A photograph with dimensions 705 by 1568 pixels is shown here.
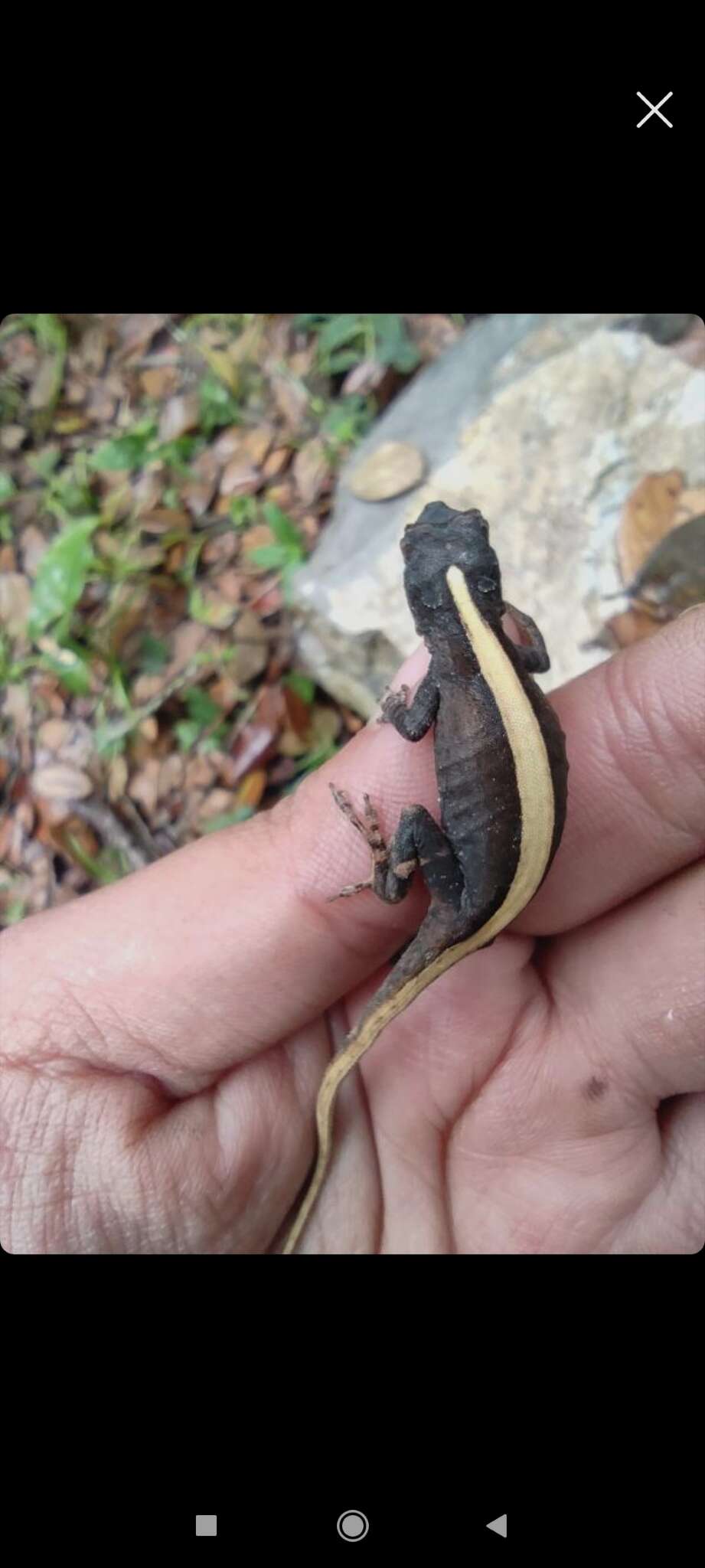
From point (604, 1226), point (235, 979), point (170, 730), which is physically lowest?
point (604, 1226)

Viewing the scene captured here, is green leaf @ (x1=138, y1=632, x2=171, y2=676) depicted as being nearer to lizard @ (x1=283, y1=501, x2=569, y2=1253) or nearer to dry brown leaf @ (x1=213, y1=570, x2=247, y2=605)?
dry brown leaf @ (x1=213, y1=570, x2=247, y2=605)

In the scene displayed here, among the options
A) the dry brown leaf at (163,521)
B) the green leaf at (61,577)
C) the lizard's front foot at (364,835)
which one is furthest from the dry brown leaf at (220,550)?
the lizard's front foot at (364,835)

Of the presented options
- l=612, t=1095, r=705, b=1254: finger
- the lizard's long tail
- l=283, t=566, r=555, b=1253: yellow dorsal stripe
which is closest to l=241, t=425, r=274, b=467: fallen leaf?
l=283, t=566, r=555, b=1253: yellow dorsal stripe

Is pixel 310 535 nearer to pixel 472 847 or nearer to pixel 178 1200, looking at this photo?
pixel 472 847

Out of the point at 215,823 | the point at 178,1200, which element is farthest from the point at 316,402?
the point at 178,1200

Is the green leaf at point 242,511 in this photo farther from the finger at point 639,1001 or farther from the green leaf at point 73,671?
the finger at point 639,1001

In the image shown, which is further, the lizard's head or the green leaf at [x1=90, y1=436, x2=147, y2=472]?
the green leaf at [x1=90, y1=436, x2=147, y2=472]

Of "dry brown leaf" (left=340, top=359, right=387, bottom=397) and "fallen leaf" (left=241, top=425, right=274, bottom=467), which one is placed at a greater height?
"dry brown leaf" (left=340, top=359, right=387, bottom=397)
